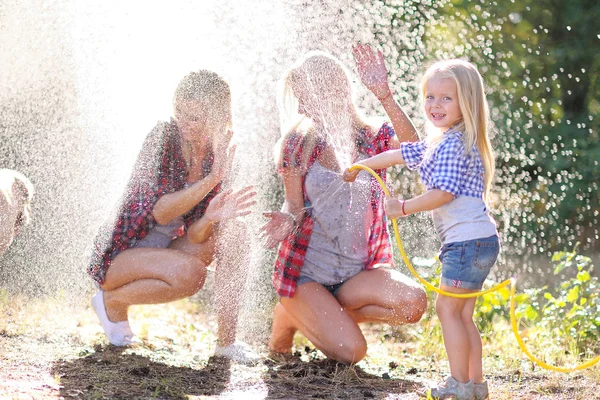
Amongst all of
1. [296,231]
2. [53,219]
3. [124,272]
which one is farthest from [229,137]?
[53,219]

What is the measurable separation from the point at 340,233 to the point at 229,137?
71cm

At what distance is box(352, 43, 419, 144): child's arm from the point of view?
392 centimetres

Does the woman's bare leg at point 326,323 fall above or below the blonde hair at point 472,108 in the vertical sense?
below

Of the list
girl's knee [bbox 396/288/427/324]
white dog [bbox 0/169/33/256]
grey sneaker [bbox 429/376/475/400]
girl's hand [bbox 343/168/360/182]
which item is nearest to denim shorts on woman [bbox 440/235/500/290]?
grey sneaker [bbox 429/376/475/400]

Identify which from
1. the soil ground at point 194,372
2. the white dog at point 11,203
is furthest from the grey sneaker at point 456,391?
the white dog at point 11,203

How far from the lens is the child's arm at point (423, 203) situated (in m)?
3.37

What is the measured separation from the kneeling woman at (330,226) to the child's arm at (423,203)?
0.82 m

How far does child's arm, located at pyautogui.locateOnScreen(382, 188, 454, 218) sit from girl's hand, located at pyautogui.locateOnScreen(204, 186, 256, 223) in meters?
0.86

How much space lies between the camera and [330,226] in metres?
4.27

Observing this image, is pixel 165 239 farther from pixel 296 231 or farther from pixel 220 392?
pixel 220 392

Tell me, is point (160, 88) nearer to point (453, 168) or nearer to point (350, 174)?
point (350, 174)

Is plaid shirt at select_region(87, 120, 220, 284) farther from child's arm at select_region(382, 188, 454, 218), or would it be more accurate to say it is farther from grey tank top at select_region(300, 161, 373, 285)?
child's arm at select_region(382, 188, 454, 218)

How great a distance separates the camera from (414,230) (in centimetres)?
682

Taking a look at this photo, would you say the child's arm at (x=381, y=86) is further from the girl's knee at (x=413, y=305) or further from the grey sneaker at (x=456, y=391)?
the grey sneaker at (x=456, y=391)
